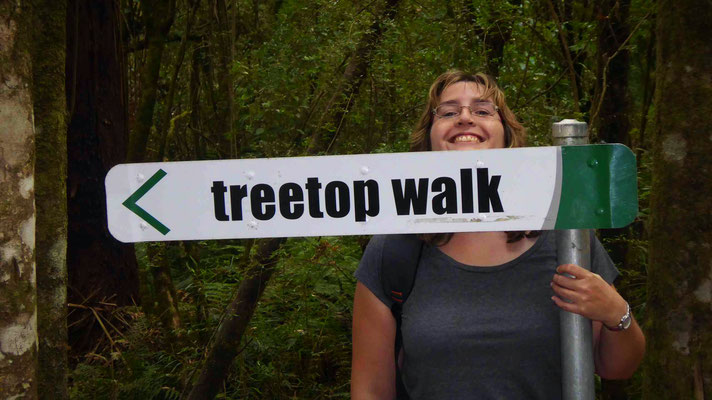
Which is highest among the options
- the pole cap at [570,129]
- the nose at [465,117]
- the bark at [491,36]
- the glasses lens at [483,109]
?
the bark at [491,36]

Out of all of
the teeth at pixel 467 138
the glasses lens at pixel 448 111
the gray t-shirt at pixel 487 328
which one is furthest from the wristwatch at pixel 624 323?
the glasses lens at pixel 448 111

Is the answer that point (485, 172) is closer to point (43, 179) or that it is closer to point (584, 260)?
point (584, 260)

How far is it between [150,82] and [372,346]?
446 cm

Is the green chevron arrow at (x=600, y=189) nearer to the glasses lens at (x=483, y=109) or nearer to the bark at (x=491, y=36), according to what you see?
the glasses lens at (x=483, y=109)

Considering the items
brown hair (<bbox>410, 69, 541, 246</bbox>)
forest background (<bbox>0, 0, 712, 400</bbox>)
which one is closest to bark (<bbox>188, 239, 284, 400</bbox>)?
forest background (<bbox>0, 0, 712, 400</bbox>)

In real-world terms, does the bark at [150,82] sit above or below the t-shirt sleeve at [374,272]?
above

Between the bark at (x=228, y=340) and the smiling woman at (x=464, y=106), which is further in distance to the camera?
the bark at (x=228, y=340)

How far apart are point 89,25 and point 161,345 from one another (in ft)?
9.06

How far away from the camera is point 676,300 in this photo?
2469mm

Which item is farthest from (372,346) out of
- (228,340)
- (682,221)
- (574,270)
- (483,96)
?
(228,340)

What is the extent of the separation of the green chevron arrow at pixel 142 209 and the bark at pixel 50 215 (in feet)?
2.32

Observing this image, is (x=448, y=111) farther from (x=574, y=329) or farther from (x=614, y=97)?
(x=614, y=97)

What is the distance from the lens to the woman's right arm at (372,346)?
2.16 m

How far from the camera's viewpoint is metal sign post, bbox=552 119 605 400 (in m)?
1.54
